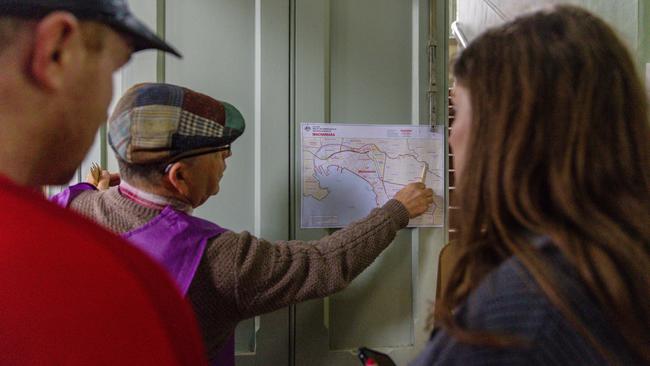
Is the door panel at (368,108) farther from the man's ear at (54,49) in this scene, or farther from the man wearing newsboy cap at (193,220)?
the man's ear at (54,49)

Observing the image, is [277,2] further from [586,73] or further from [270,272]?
[586,73]

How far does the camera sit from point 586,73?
0.60 meters

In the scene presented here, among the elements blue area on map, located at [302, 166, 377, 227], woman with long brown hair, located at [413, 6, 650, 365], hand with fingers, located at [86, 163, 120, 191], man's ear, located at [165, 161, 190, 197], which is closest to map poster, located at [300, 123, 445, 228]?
blue area on map, located at [302, 166, 377, 227]

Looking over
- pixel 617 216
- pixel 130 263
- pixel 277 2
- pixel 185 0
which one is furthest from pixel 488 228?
pixel 185 0

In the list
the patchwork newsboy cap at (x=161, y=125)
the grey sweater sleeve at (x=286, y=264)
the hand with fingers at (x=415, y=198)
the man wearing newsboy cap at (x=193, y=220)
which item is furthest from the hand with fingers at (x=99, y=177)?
the hand with fingers at (x=415, y=198)

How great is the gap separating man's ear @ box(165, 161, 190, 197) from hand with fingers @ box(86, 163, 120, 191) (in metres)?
0.41

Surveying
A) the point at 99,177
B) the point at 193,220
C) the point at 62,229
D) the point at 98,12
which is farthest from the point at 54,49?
the point at 99,177

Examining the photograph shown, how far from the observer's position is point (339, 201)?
1531mm

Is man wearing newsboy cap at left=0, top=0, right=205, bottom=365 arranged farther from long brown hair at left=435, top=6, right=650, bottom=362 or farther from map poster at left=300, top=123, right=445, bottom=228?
map poster at left=300, top=123, right=445, bottom=228

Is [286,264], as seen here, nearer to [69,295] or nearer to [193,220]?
[193,220]

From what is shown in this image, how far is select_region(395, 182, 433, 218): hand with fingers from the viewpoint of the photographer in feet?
4.90

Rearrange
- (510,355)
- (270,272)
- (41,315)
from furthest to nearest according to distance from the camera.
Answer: (270,272) → (510,355) → (41,315)

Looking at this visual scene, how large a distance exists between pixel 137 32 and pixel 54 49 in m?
0.09

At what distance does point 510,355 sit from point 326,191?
3.36 ft
